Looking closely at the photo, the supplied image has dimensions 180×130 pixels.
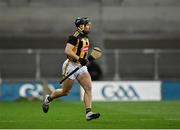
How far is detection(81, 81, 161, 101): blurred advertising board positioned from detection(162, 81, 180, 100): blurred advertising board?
0.28 metres

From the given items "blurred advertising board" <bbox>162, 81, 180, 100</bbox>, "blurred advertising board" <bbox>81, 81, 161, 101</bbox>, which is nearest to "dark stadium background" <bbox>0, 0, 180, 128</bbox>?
"blurred advertising board" <bbox>162, 81, 180, 100</bbox>

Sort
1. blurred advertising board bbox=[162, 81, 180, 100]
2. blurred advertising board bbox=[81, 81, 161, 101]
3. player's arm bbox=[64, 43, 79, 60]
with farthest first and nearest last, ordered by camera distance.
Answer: blurred advertising board bbox=[162, 81, 180, 100] < blurred advertising board bbox=[81, 81, 161, 101] < player's arm bbox=[64, 43, 79, 60]

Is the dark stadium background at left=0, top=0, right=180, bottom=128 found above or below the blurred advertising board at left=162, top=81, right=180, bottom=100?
above

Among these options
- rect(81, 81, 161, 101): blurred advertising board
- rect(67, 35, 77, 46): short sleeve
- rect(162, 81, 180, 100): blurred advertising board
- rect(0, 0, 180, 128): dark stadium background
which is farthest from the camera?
rect(0, 0, 180, 128): dark stadium background

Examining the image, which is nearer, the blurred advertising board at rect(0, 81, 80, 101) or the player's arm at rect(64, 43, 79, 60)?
the player's arm at rect(64, 43, 79, 60)

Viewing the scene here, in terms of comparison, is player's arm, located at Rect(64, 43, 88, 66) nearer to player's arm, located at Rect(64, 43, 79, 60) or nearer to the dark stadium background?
player's arm, located at Rect(64, 43, 79, 60)

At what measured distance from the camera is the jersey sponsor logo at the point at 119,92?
2900cm

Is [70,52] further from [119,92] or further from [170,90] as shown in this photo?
[170,90]

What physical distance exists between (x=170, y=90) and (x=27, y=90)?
21.3 ft

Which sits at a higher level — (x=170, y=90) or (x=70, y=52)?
(x=70, y=52)

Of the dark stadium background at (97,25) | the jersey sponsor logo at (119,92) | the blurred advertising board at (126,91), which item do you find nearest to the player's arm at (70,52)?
the blurred advertising board at (126,91)

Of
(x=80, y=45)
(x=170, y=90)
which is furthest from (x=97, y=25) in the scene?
(x=80, y=45)

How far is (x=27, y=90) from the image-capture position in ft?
96.2

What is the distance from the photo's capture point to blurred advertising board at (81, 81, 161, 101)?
1141 inches
